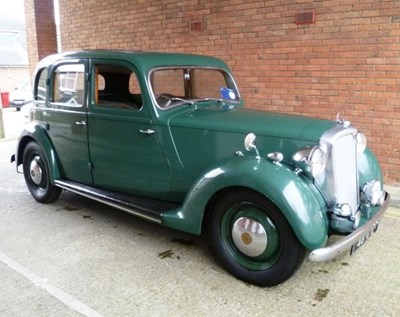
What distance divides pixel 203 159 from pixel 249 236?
2.56 ft

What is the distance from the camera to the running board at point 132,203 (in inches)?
135

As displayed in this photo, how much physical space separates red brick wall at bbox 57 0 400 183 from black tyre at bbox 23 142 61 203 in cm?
306

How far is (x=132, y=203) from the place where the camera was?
365 cm

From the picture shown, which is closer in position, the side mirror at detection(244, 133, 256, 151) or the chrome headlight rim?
the chrome headlight rim

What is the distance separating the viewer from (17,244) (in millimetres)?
3713

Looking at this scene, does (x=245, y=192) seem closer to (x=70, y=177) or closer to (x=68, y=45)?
(x=70, y=177)

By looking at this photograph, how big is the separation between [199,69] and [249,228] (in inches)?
73.4

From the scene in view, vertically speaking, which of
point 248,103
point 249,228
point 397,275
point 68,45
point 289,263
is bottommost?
point 397,275

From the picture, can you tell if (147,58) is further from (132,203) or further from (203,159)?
(132,203)

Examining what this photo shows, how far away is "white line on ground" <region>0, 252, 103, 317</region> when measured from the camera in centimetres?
268

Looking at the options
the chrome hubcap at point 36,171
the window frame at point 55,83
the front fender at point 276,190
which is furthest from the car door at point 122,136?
the chrome hubcap at point 36,171

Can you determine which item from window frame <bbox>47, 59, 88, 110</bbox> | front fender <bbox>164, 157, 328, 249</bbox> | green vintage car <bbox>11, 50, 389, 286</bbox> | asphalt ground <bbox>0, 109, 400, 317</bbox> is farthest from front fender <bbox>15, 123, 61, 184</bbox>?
front fender <bbox>164, 157, 328, 249</bbox>

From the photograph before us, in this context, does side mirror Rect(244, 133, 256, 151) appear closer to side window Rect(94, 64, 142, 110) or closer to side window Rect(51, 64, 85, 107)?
side window Rect(94, 64, 142, 110)

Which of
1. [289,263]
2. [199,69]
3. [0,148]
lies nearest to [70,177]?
[199,69]
